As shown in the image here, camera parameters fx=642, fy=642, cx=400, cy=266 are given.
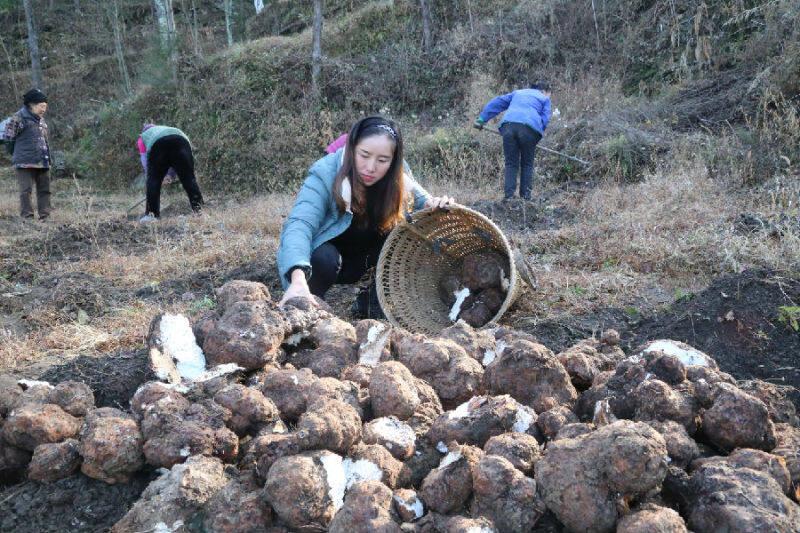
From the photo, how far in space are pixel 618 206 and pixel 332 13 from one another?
13924mm

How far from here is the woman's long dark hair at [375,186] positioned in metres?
3.52

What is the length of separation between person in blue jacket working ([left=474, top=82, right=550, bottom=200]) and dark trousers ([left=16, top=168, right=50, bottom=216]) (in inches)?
244

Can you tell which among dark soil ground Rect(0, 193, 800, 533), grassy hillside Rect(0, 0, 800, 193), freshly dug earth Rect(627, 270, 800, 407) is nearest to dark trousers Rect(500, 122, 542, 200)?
grassy hillside Rect(0, 0, 800, 193)

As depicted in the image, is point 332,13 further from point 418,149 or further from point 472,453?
point 472,453

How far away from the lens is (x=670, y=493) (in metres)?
1.77

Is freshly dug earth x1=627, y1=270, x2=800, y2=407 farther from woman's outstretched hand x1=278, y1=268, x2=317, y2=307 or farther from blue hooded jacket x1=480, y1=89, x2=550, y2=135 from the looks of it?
blue hooded jacket x1=480, y1=89, x2=550, y2=135

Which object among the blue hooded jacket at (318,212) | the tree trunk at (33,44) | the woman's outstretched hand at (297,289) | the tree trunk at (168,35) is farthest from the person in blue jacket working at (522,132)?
the tree trunk at (33,44)

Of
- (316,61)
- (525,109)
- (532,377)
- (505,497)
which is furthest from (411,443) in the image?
(316,61)

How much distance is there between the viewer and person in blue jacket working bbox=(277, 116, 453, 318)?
11.2 ft

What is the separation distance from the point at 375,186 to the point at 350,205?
8.1 inches

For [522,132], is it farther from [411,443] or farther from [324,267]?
[411,443]

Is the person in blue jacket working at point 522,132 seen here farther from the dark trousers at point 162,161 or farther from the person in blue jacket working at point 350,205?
the person in blue jacket working at point 350,205

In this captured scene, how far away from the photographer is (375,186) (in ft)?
12.3

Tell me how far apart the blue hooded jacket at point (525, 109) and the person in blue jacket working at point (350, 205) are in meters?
4.57
